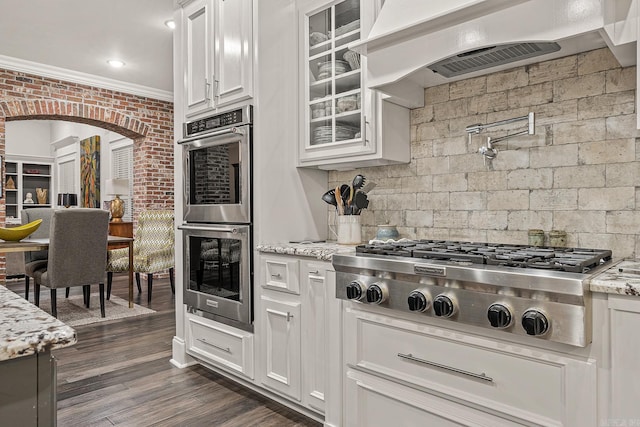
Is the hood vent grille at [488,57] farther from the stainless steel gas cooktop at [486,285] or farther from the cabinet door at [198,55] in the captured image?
the cabinet door at [198,55]

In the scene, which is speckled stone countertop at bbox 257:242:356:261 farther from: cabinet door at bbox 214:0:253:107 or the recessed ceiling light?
the recessed ceiling light

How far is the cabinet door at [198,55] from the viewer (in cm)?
278

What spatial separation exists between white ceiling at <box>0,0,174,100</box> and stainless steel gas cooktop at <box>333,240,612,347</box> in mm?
3423

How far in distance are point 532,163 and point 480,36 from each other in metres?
0.70

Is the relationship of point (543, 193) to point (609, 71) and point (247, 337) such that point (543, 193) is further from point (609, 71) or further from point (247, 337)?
point (247, 337)

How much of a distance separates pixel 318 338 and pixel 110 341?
7.71 feet

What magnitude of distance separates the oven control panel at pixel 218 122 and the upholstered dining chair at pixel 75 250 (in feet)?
6.41

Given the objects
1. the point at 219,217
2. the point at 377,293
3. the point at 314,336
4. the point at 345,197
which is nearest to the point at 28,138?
the point at 219,217

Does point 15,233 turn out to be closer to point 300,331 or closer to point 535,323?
point 300,331

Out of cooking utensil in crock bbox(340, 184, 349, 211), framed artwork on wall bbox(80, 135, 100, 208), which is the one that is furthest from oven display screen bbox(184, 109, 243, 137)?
framed artwork on wall bbox(80, 135, 100, 208)

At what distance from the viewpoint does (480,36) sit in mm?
1669

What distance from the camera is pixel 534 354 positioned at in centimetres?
137

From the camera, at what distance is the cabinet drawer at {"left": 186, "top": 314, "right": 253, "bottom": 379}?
253cm

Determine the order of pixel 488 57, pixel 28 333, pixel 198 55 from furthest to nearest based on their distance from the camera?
pixel 198 55, pixel 488 57, pixel 28 333
